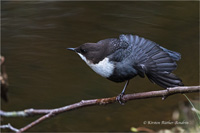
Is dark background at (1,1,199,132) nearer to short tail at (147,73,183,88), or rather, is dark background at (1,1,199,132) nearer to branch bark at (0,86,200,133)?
short tail at (147,73,183,88)

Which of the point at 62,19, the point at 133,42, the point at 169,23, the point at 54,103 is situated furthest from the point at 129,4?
the point at 133,42

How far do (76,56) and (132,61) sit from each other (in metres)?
3.22

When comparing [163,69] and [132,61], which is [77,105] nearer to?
[132,61]

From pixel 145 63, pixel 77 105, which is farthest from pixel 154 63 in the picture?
pixel 77 105

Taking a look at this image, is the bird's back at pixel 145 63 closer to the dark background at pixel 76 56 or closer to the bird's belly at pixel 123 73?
the bird's belly at pixel 123 73

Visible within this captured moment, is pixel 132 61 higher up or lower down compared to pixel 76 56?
higher up

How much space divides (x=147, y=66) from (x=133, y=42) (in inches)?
12.1

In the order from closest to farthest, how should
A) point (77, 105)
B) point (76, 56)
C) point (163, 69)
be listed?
point (77, 105)
point (163, 69)
point (76, 56)

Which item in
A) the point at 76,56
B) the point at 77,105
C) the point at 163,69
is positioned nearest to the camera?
the point at 77,105

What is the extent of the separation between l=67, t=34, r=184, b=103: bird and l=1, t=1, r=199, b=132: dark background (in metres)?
1.92

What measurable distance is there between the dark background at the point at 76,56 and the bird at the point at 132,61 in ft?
6.31

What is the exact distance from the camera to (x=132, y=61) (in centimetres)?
304

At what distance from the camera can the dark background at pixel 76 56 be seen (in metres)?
4.96

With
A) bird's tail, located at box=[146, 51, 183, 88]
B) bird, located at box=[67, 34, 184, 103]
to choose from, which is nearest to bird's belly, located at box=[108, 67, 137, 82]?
bird, located at box=[67, 34, 184, 103]
